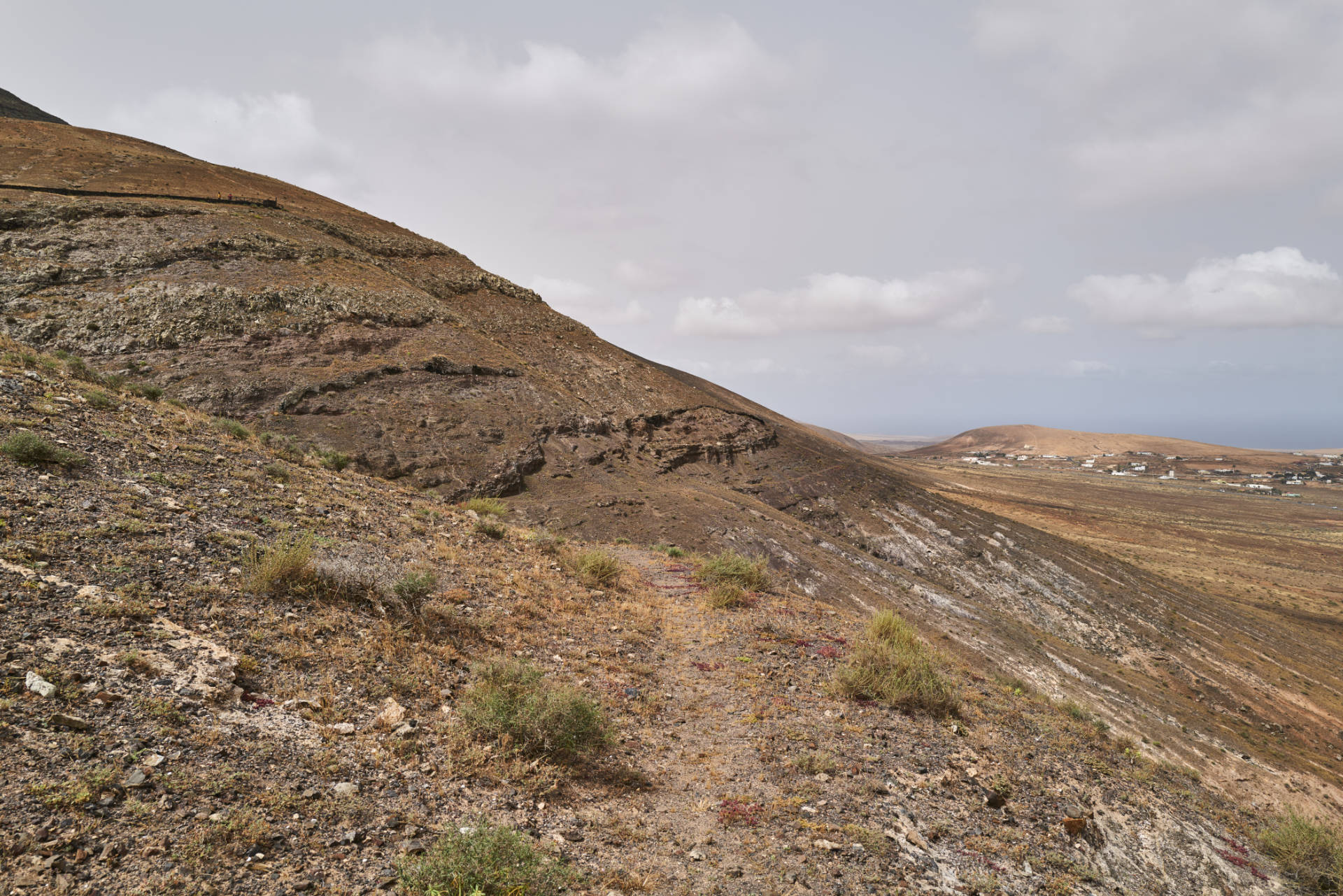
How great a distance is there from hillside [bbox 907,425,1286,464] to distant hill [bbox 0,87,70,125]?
171 meters

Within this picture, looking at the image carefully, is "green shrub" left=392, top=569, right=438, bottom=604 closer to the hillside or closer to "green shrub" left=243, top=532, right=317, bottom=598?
"green shrub" left=243, top=532, right=317, bottom=598

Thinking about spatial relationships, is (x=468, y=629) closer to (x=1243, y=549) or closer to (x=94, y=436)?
(x=94, y=436)

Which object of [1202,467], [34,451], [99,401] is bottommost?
[1202,467]

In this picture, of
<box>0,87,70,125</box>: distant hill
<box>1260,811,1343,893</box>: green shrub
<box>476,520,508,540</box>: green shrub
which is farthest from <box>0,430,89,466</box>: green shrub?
<box>0,87,70,125</box>: distant hill

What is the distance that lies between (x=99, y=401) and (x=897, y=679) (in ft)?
45.8

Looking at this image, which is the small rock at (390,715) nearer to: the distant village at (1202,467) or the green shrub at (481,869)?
the green shrub at (481,869)

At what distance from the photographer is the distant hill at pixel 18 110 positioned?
2330 inches

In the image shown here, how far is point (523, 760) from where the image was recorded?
511 cm

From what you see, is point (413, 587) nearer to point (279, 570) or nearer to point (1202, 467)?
point (279, 570)

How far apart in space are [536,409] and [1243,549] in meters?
69.4

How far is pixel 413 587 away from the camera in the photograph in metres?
6.97

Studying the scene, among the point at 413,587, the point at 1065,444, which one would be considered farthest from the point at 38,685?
the point at 1065,444

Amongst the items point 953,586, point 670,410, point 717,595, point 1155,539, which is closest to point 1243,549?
point 1155,539

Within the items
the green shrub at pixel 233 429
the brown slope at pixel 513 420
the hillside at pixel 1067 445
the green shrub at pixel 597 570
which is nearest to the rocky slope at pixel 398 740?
the green shrub at pixel 597 570
